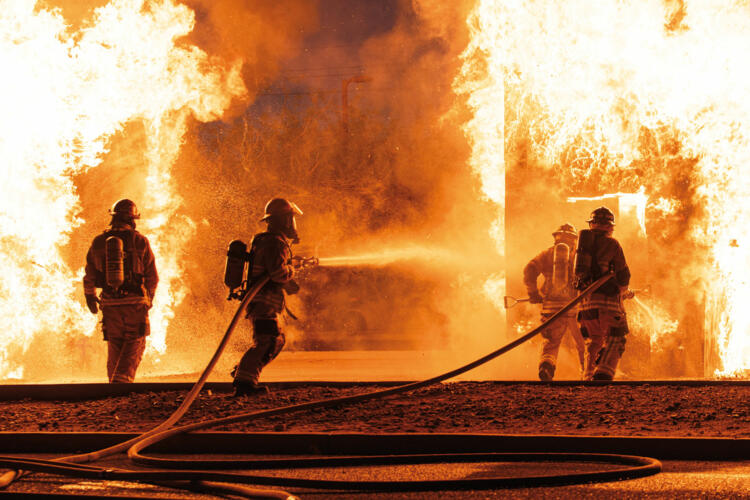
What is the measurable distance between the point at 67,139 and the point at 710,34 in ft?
26.1

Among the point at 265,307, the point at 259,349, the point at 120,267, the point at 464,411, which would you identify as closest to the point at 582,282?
the point at 464,411

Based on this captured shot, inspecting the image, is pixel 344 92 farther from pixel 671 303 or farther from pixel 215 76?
pixel 671 303

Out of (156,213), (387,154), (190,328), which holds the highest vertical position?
(387,154)

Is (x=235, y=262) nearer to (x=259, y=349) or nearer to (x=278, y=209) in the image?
(x=278, y=209)

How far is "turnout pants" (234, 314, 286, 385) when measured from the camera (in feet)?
24.3

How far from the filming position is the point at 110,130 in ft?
42.0

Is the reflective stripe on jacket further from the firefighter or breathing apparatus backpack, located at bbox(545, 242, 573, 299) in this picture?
breathing apparatus backpack, located at bbox(545, 242, 573, 299)

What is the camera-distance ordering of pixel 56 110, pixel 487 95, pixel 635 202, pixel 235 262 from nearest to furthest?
pixel 235 262, pixel 635 202, pixel 56 110, pixel 487 95

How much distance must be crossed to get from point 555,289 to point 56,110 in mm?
6711

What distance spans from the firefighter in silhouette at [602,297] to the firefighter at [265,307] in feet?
8.81

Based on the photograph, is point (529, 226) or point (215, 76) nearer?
point (529, 226)

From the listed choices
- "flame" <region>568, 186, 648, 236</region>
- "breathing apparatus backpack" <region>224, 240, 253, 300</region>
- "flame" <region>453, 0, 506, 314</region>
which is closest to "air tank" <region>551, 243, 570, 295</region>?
"flame" <region>568, 186, 648, 236</region>

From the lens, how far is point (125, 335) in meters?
8.81

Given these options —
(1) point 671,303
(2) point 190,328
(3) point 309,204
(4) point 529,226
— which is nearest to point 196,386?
(4) point 529,226
